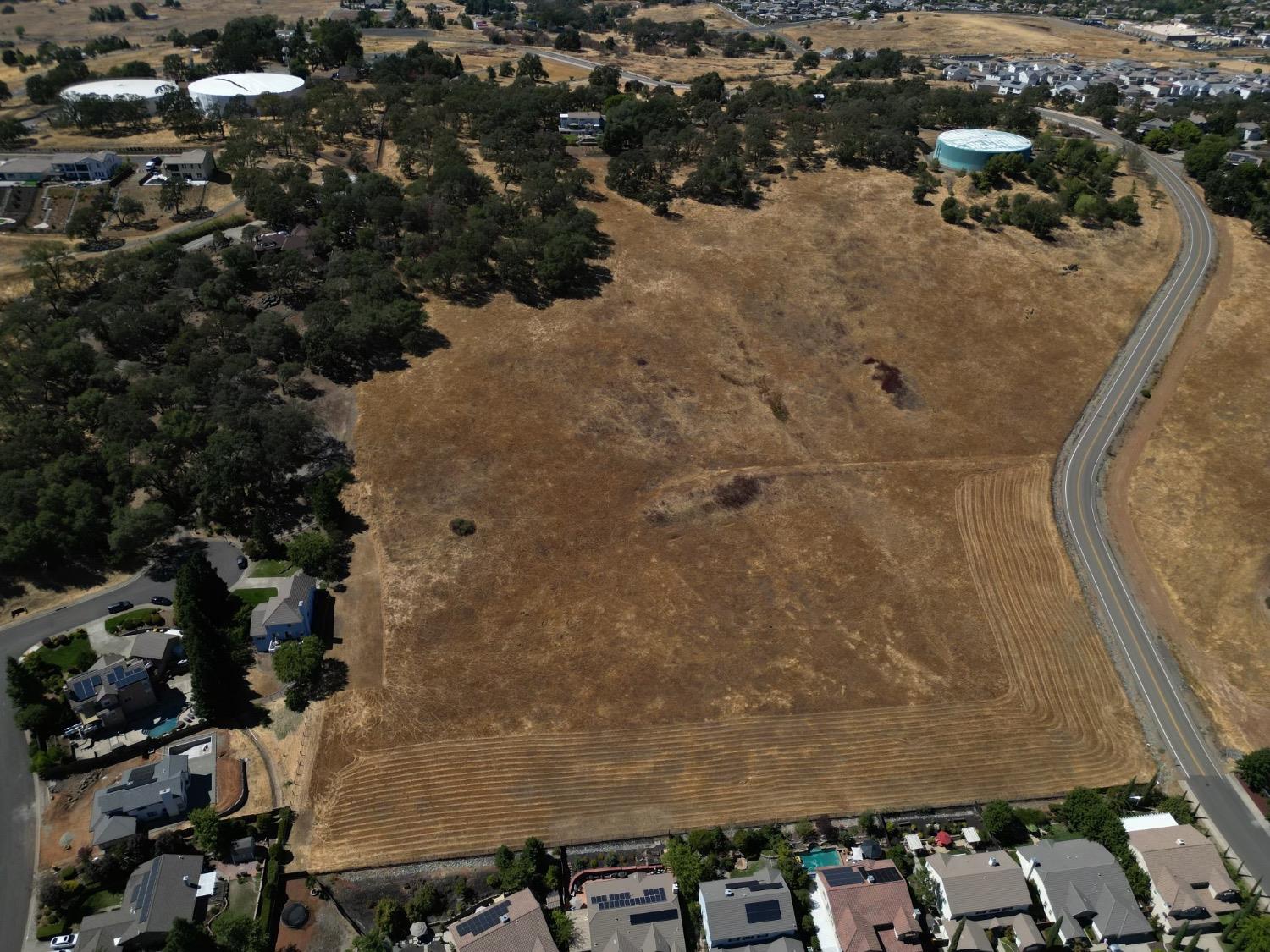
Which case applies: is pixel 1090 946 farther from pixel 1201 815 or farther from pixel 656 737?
pixel 656 737

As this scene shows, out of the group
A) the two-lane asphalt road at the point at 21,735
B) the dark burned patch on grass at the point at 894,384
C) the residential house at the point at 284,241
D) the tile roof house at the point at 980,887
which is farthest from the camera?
the residential house at the point at 284,241

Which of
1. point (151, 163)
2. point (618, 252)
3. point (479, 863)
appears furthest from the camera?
point (151, 163)

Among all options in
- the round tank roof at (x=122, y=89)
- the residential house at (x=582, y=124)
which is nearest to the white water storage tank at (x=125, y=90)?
the round tank roof at (x=122, y=89)

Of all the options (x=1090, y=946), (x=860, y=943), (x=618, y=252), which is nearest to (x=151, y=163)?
(x=618, y=252)

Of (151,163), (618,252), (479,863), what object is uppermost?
(151,163)

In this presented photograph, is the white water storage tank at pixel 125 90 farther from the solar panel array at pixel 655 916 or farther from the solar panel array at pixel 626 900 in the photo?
the solar panel array at pixel 655 916

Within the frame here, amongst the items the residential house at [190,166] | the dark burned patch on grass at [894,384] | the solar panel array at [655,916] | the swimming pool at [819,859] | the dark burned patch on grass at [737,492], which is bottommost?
the swimming pool at [819,859]
